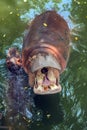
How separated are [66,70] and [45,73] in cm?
197

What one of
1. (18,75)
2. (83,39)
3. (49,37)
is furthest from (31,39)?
(83,39)

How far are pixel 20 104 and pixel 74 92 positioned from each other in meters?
1.34

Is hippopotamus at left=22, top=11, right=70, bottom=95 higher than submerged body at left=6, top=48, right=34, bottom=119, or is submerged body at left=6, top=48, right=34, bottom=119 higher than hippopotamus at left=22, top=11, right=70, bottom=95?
hippopotamus at left=22, top=11, right=70, bottom=95

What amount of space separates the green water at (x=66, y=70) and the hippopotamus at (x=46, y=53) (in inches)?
36.7

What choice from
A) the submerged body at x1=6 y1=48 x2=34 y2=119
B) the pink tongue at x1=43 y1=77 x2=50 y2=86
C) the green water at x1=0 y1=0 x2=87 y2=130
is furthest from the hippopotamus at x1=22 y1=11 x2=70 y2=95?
the green water at x1=0 y1=0 x2=87 y2=130

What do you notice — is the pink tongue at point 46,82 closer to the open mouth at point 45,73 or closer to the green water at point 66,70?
the open mouth at point 45,73

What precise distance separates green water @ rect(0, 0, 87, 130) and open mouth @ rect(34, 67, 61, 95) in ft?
3.64

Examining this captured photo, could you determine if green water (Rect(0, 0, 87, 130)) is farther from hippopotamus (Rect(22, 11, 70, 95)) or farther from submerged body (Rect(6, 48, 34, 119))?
hippopotamus (Rect(22, 11, 70, 95))

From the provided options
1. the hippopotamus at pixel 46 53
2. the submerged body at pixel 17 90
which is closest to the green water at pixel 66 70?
the submerged body at pixel 17 90

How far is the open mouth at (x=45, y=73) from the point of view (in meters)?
7.67

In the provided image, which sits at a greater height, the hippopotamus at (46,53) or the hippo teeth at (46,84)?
the hippopotamus at (46,53)

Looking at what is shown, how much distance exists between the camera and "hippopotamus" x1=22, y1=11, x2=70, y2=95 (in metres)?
7.87

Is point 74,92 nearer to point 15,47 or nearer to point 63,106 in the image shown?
point 63,106

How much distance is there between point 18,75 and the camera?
968 centimetres
